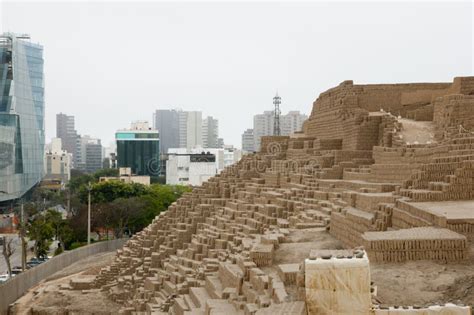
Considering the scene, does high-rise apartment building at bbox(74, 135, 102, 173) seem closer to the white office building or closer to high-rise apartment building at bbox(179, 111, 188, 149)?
high-rise apartment building at bbox(179, 111, 188, 149)

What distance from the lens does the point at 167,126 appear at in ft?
444

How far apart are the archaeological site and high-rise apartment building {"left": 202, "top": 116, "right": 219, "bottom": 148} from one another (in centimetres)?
9579

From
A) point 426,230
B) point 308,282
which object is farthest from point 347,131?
point 308,282

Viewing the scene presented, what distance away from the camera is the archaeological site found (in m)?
9.45

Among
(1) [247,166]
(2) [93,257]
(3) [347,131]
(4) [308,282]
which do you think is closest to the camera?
(4) [308,282]

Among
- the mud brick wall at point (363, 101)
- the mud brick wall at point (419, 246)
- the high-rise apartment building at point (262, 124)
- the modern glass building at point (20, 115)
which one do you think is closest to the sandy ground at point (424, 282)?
the mud brick wall at point (419, 246)

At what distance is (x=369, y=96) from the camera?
83.7ft

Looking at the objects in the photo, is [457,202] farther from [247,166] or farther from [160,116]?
[160,116]

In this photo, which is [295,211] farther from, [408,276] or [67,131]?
[67,131]

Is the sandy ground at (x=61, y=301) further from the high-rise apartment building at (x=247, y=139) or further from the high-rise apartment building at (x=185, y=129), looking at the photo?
the high-rise apartment building at (x=185, y=129)

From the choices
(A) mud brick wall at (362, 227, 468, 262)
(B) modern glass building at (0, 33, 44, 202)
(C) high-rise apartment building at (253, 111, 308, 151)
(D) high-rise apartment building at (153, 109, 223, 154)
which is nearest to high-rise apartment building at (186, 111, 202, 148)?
(D) high-rise apartment building at (153, 109, 223, 154)

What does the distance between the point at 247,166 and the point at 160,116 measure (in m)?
109

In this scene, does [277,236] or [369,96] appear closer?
[277,236]

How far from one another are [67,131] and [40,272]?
125592 millimetres
